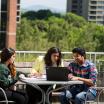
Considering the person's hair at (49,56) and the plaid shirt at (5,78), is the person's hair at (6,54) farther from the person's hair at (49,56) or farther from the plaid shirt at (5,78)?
the person's hair at (49,56)

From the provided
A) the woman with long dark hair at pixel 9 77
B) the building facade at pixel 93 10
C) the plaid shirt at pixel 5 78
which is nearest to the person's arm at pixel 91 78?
the woman with long dark hair at pixel 9 77

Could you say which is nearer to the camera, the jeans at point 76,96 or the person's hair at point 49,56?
the jeans at point 76,96

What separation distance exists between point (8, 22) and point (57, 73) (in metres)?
68.0

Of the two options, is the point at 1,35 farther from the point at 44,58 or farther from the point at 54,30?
the point at 44,58

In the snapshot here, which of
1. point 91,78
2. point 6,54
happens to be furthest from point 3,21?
point 6,54

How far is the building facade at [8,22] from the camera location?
7338 centimetres

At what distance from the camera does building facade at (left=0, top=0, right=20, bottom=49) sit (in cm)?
7338

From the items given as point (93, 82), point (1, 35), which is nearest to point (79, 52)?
point (93, 82)

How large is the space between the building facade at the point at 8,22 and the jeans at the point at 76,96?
6533cm

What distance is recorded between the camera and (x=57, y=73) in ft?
22.5

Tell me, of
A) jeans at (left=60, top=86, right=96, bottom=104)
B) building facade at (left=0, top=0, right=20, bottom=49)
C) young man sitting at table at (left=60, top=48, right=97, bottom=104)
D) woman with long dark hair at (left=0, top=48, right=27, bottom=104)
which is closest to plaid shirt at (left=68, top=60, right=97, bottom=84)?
young man sitting at table at (left=60, top=48, right=97, bottom=104)

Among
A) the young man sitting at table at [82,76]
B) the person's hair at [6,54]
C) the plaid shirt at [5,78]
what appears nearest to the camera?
the plaid shirt at [5,78]

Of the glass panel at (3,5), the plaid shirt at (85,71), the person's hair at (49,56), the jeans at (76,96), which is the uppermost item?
the person's hair at (49,56)

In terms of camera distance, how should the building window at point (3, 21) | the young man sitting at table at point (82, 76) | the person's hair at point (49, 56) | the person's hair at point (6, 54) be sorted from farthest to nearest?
the building window at point (3, 21) < the person's hair at point (49, 56) < the young man sitting at table at point (82, 76) < the person's hair at point (6, 54)
